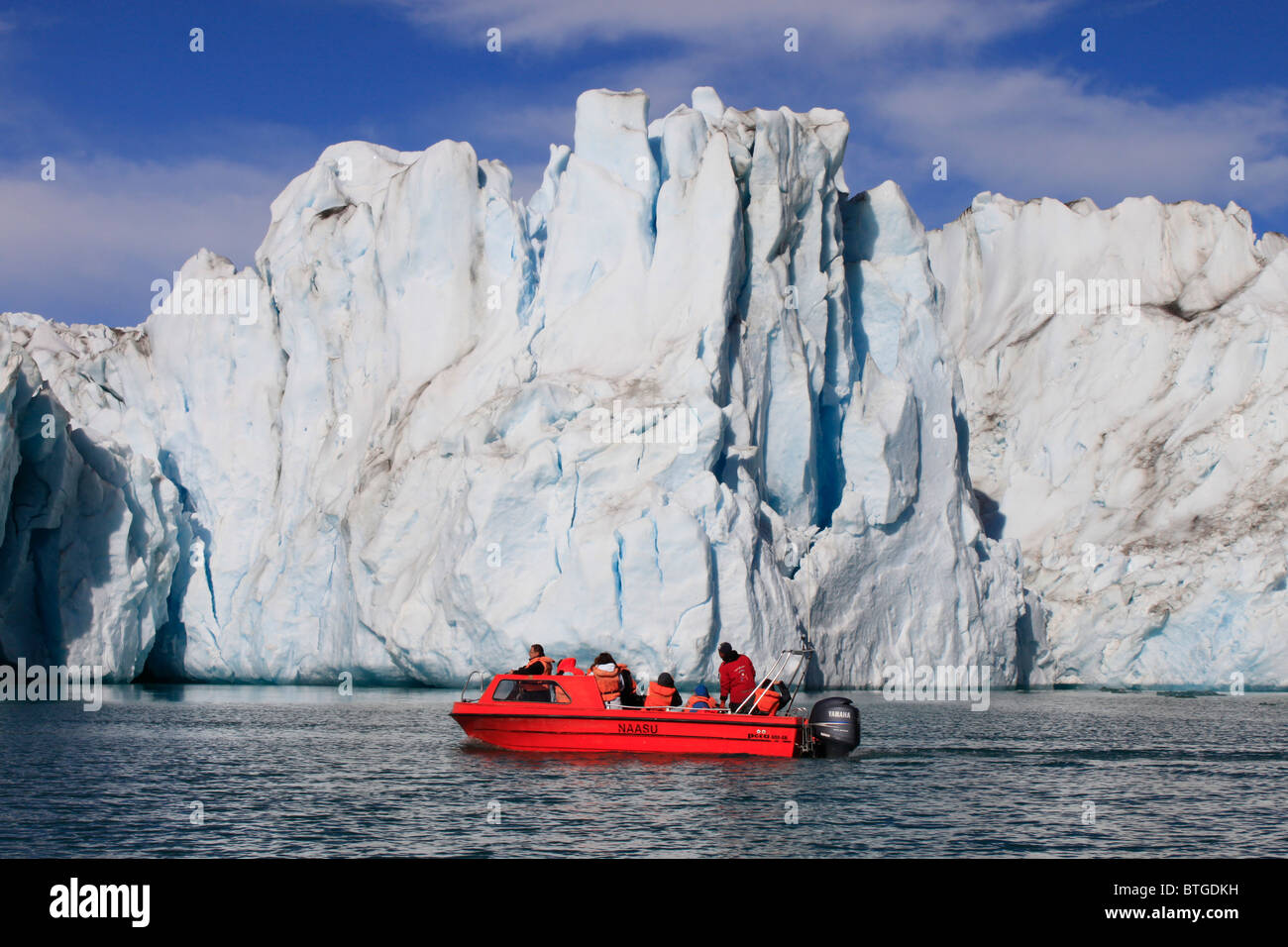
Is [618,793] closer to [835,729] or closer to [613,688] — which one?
[613,688]

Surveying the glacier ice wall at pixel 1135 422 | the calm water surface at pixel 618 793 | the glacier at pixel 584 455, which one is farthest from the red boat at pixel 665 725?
the glacier ice wall at pixel 1135 422

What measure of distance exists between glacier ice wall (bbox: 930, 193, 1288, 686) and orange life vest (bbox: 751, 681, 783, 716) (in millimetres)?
22509

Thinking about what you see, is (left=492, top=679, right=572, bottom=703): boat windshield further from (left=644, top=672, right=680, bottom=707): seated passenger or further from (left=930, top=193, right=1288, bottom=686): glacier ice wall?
(left=930, top=193, right=1288, bottom=686): glacier ice wall

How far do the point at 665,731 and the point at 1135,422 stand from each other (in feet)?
104

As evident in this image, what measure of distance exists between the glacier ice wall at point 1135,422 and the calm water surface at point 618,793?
46.0 ft

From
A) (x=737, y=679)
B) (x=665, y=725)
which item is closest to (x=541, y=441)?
(x=737, y=679)

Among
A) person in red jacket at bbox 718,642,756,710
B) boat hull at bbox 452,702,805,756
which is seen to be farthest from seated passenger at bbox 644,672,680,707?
person in red jacket at bbox 718,642,756,710

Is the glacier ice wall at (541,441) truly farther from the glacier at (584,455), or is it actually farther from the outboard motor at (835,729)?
the outboard motor at (835,729)

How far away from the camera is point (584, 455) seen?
99.4ft

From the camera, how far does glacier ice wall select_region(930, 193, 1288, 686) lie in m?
37.5

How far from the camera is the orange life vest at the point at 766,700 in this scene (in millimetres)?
18645

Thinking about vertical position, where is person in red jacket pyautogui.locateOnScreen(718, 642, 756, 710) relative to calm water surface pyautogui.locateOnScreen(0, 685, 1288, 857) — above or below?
above
